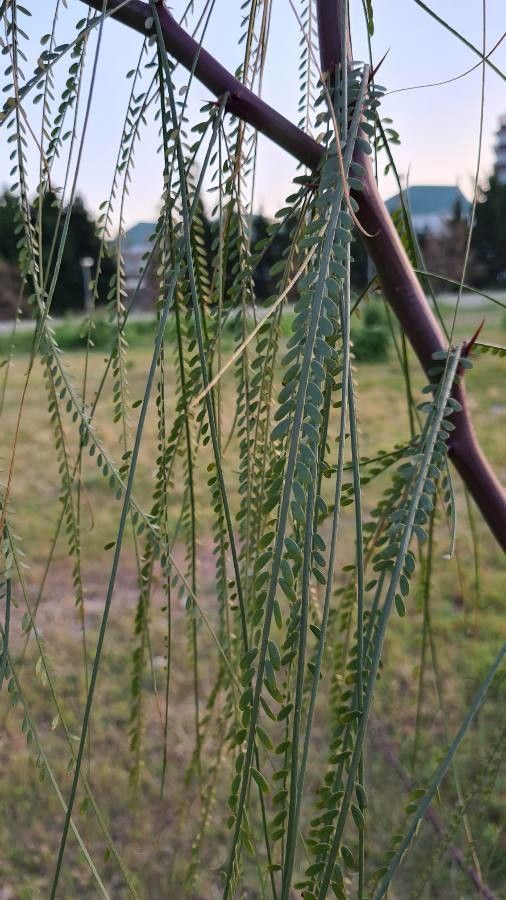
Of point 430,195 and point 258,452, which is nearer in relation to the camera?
point 258,452

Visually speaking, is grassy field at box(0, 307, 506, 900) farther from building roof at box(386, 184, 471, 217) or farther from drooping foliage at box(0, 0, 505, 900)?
building roof at box(386, 184, 471, 217)

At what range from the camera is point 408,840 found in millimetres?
226

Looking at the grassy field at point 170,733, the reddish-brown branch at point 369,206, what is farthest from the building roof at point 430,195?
the grassy field at point 170,733

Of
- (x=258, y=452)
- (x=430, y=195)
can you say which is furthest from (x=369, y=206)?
(x=430, y=195)

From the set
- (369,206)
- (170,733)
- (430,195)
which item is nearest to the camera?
(369,206)

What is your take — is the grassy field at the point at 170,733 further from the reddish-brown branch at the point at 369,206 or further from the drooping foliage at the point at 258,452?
the reddish-brown branch at the point at 369,206

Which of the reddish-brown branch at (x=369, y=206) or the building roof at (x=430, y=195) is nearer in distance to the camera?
the reddish-brown branch at (x=369, y=206)

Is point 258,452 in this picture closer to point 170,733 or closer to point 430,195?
point 430,195

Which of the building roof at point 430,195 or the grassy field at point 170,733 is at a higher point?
the building roof at point 430,195

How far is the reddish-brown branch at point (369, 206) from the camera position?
1.07ft

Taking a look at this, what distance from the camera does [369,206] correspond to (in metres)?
0.34

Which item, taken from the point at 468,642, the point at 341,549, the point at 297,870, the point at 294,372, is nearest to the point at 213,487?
the point at 294,372

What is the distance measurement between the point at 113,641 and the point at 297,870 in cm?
82

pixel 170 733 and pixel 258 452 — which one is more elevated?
pixel 258 452
